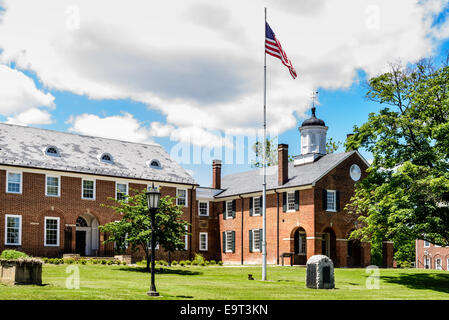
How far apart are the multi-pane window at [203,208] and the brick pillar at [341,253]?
12661 mm

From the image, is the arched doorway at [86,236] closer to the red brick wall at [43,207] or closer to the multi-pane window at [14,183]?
the red brick wall at [43,207]

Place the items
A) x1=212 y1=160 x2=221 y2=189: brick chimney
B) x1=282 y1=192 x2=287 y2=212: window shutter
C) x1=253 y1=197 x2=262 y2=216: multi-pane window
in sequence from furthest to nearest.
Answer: x1=212 y1=160 x2=221 y2=189: brick chimney, x1=253 y1=197 x2=262 y2=216: multi-pane window, x1=282 y1=192 x2=287 y2=212: window shutter

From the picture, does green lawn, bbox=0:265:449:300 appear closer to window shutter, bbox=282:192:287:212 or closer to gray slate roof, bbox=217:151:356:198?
window shutter, bbox=282:192:287:212

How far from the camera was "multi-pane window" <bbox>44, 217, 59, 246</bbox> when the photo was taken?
37531 millimetres

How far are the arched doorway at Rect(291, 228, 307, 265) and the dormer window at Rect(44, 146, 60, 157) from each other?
58.6 feet

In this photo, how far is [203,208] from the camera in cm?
4916

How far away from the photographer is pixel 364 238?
102 feet

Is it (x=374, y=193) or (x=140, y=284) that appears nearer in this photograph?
(x=140, y=284)

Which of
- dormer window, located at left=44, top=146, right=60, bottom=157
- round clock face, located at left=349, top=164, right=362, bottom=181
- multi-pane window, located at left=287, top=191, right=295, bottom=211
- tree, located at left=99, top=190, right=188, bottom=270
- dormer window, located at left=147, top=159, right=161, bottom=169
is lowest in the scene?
tree, located at left=99, top=190, right=188, bottom=270

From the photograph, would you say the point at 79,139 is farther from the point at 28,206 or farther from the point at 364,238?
the point at 364,238

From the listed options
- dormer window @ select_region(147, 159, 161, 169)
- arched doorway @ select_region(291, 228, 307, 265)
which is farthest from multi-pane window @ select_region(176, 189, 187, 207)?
arched doorway @ select_region(291, 228, 307, 265)

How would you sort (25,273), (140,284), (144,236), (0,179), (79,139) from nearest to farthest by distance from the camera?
1. (25,273)
2. (140,284)
3. (144,236)
4. (0,179)
5. (79,139)

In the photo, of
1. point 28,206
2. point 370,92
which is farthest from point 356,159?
point 28,206
